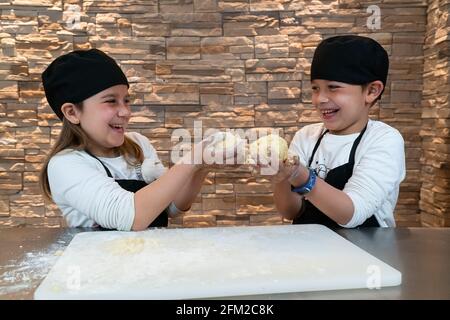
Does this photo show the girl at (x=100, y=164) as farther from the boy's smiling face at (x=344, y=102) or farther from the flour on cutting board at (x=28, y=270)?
the boy's smiling face at (x=344, y=102)

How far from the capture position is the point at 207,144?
96 cm

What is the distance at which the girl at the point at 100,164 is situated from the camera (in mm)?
910

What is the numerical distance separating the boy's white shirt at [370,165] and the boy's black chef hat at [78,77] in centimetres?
49

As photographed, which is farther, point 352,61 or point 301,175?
point 352,61

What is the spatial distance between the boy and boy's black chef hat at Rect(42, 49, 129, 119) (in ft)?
1.60

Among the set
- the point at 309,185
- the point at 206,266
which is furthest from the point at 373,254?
the point at 206,266

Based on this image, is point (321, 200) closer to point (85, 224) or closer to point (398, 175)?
point (398, 175)

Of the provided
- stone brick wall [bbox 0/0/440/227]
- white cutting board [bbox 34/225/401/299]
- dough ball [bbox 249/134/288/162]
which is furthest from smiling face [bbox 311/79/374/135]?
stone brick wall [bbox 0/0/440/227]

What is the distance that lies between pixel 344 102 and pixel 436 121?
798 millimetres

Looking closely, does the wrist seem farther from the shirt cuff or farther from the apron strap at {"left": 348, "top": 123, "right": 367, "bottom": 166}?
the shirt cuff

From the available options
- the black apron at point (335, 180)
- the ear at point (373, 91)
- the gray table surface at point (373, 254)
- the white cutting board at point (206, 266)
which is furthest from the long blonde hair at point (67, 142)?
the ear at point (373, 91)

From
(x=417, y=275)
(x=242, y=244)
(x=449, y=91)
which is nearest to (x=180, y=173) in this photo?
(x=242, y=244)

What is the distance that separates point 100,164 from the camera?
1035mm

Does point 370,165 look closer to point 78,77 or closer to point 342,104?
point 342,104
